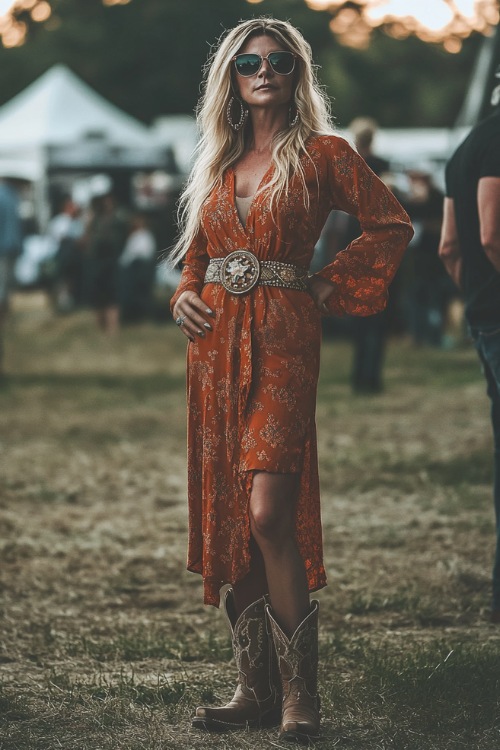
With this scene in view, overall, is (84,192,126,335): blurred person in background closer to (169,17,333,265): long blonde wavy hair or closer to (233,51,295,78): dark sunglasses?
(169,17,333,265): long blonde wavy hair

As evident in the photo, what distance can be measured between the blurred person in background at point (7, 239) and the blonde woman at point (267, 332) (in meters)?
10.3

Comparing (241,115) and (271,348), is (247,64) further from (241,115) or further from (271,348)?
(271,348)

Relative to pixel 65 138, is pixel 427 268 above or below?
below

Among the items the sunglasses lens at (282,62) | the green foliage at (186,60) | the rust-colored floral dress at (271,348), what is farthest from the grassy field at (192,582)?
the green foliage at (186,60)

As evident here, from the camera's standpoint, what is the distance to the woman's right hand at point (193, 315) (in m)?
3.86

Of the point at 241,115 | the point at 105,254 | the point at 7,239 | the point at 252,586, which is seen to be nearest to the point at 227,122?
the point at 241,115

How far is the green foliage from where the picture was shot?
196ft

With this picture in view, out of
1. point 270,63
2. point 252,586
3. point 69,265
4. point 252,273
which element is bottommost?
point 252,586

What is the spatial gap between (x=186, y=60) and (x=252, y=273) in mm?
57593

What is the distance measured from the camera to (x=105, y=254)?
64.6 feet

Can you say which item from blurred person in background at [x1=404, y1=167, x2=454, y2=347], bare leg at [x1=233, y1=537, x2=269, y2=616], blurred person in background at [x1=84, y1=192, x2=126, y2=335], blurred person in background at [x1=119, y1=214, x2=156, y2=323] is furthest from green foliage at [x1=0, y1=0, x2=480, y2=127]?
bare leg at [x1=233, y1=537, x2=269, y2=616]

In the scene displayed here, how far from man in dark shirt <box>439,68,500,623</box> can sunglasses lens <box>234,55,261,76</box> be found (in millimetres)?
1147

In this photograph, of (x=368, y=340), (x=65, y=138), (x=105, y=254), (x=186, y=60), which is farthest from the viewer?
(x=186, y=60)

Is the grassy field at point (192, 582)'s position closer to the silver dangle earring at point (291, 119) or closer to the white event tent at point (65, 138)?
the silver dangle earring at point (291, 119)
